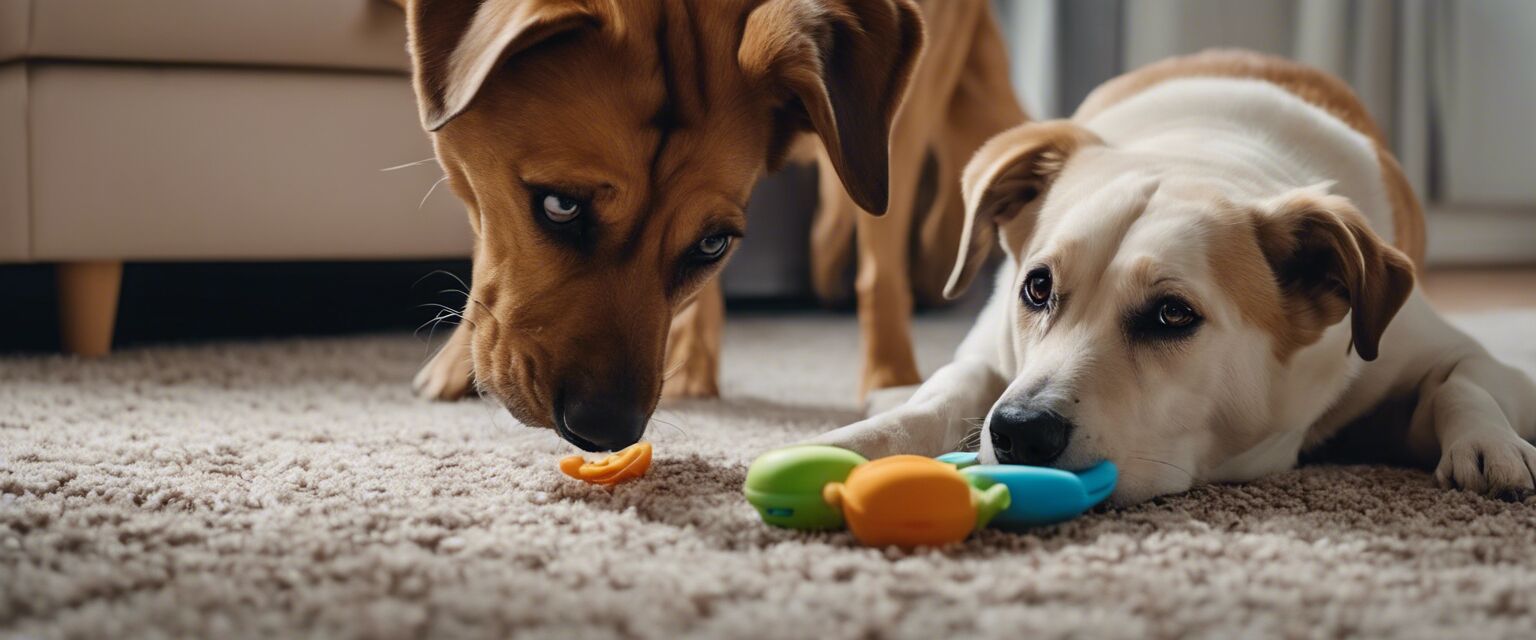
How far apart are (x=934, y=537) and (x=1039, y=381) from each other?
314 mm

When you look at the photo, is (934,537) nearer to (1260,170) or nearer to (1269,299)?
(1269,299)

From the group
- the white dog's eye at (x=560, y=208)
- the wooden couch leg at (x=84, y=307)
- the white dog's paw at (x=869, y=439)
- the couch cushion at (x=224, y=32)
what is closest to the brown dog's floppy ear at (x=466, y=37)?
the white dog's eye at (x=560, y=208)

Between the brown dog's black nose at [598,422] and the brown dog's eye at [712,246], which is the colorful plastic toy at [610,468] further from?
the brown dog's eye at [712,246]

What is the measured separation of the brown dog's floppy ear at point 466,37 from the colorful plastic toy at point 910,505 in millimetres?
599

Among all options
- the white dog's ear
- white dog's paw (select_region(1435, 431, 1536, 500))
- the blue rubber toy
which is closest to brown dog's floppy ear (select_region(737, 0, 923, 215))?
the white dog's ear

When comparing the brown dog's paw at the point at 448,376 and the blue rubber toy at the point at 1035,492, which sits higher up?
the blue rubber toy at the point at 1035,492

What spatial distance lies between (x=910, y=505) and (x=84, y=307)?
2063 mm

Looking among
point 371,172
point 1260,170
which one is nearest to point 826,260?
point 371,172

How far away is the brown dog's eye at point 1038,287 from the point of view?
1509 mm

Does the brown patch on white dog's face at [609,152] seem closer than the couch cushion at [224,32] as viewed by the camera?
Yes

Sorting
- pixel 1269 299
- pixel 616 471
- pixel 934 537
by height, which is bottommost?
pixel 616 471

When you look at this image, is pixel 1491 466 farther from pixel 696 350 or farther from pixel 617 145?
pixel 696 350

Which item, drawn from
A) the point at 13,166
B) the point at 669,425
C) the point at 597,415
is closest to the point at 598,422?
the point at 597,415

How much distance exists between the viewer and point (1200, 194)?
149 centimetres
